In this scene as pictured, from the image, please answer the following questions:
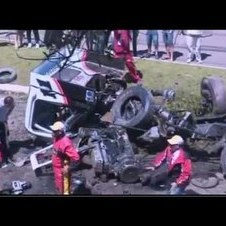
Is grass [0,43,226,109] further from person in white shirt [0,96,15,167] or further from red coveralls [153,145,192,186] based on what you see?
red coveralls [153,145,192,186]

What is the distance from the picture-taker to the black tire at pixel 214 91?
755 cm

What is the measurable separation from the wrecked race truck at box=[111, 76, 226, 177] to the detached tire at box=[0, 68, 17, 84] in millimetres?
1000

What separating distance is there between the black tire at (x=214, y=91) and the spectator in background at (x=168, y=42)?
1.33 feet

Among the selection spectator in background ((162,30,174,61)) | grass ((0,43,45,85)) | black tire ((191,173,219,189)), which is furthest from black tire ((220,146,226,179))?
grass ((0,43,45,85))

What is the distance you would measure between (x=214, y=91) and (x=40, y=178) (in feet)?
6.01

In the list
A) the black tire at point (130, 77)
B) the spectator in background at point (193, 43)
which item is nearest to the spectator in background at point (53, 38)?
the black tire at point (130, 77)

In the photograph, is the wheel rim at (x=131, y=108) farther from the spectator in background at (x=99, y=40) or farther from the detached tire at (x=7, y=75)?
the detached tire at (x=7, y=75)

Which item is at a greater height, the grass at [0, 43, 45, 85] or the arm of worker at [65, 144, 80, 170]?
the grass at [0, 43, 45, 85]

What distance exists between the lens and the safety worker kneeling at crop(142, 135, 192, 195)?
738cm

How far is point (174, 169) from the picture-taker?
741 cm

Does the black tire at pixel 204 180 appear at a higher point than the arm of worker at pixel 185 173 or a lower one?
lower
